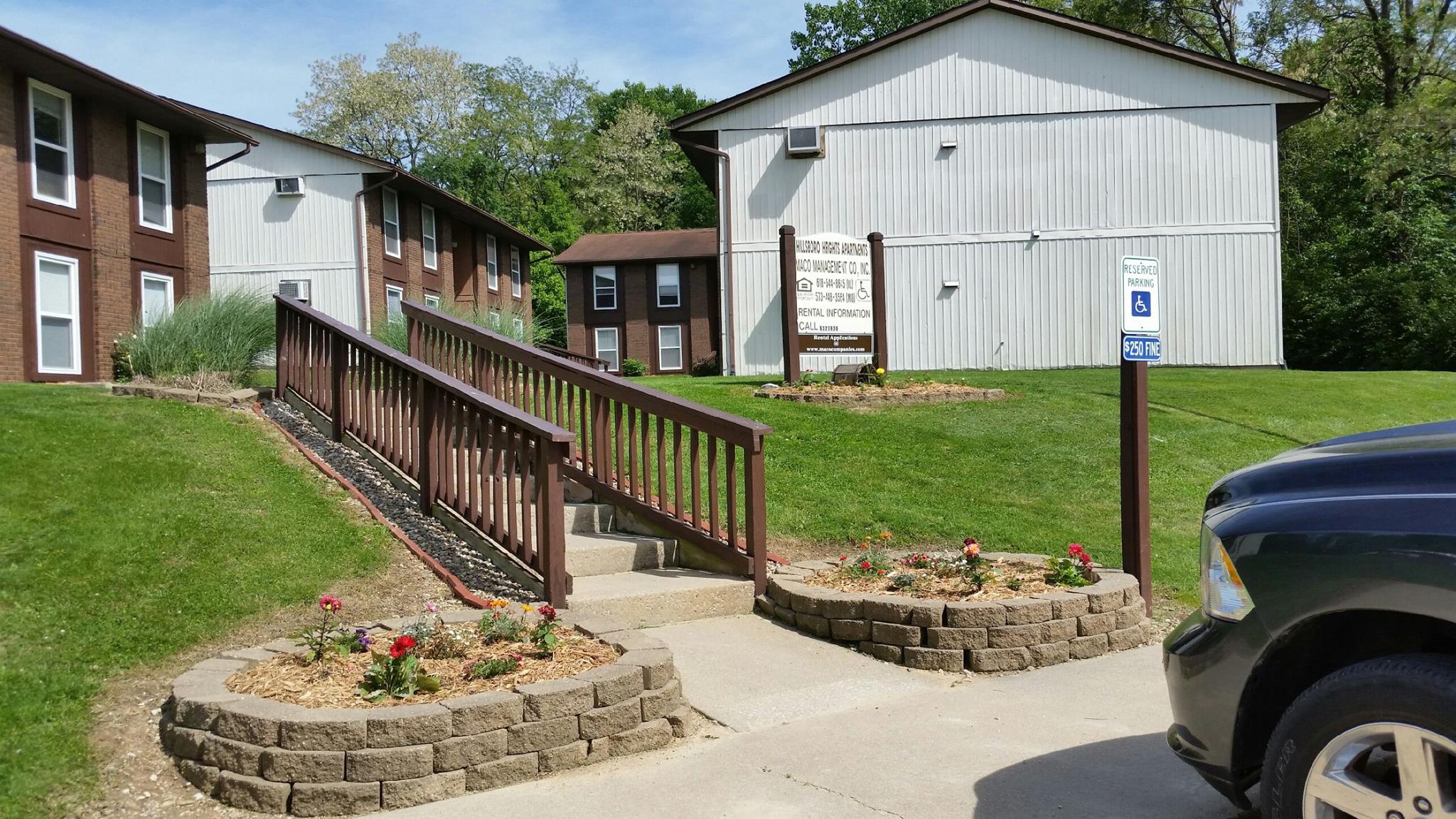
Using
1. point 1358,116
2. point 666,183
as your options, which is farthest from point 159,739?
point 666,183

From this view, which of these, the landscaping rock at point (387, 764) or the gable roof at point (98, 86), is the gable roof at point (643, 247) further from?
the landscaping rock at point (387, 764)

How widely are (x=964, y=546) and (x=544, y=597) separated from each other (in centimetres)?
246

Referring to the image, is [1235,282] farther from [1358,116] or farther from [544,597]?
[544,597]

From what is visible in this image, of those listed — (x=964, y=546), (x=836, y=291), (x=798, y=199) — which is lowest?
(x=964, y=546)

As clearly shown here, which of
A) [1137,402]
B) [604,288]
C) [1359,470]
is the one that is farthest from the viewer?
[604,288]

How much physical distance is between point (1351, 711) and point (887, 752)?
6.82ft

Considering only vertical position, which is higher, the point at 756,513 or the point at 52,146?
the point at 52,146

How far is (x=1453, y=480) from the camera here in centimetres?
257

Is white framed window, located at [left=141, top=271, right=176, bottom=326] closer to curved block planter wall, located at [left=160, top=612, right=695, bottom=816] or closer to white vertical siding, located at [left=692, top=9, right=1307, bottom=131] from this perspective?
white vertical siding, located at [left=692, top=9, right=1307, bottom=131]

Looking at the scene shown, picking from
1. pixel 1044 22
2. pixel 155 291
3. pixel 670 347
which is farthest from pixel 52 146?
pixel 670 347

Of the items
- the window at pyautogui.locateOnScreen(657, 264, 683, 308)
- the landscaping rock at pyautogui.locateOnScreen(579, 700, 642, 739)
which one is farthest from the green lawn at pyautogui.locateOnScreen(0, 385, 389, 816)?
the window at pyautogui.locateOnScreen(657, 264, 683, 308)

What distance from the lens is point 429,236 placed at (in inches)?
1331

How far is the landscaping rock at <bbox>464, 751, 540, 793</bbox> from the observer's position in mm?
3979

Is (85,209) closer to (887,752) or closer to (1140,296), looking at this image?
(1140,296)
